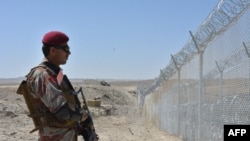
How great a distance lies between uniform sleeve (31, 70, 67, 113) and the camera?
3864 millimetres

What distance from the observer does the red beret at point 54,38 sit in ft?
13.4

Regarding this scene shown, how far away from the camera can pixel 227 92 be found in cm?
658

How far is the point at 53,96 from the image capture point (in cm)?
386

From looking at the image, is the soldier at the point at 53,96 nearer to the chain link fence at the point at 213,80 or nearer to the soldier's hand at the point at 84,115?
the soldier's hand at the point at 84,115

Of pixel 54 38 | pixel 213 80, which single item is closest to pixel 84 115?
pixel 54 38

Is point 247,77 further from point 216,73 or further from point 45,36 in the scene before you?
point 45,36

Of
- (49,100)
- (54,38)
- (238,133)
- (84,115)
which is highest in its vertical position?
(54,38)

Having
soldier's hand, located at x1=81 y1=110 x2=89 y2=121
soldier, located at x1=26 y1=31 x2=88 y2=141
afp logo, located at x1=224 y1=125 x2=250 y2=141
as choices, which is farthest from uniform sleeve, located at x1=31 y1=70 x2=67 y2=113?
afp logo, located at x1=224 y1=125 x2=250 y2=141

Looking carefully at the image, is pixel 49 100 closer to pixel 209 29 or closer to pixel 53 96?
pixel 53 96

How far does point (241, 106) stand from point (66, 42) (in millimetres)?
2547

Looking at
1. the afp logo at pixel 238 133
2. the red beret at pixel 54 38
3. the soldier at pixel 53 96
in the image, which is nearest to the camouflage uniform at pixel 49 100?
the soldier at pixel 53 96

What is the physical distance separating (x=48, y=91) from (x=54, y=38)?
0.48 m

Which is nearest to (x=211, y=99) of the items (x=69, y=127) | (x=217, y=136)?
(x=217, y=136)

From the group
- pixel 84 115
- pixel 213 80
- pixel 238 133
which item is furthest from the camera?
pixel 213 80
